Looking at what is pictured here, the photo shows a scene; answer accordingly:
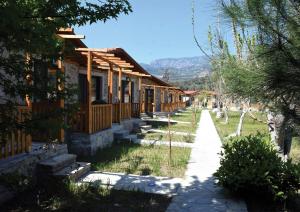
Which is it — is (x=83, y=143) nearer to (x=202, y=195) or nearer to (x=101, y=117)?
(x=101, y=117)

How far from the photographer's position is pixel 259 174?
574cm

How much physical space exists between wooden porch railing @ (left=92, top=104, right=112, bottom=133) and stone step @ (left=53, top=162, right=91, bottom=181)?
9.90 feet

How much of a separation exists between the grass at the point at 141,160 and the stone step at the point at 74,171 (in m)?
0.51

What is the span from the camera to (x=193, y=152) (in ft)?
37.3

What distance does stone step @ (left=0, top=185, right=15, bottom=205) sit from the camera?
5.61 metres

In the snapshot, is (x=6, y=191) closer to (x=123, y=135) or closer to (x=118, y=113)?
(x=123, y=135)

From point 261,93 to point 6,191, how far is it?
433 centimetres

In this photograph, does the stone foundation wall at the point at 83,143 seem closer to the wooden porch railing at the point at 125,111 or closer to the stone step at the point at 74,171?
the stone step at the point at 74,171

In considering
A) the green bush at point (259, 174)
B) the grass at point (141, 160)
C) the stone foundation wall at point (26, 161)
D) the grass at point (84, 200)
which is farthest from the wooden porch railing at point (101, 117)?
the green bush at point (259, 174)

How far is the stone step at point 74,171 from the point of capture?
666 centimetres

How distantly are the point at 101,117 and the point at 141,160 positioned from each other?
8.91 feet

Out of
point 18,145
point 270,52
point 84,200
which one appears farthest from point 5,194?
point 270,52

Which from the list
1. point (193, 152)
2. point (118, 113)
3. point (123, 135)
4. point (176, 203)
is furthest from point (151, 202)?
point (118, 113)

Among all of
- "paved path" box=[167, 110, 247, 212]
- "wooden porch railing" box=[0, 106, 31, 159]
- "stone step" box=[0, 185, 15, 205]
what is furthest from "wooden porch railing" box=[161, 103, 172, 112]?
"stone step" box=[0, 185, 15, 205]
